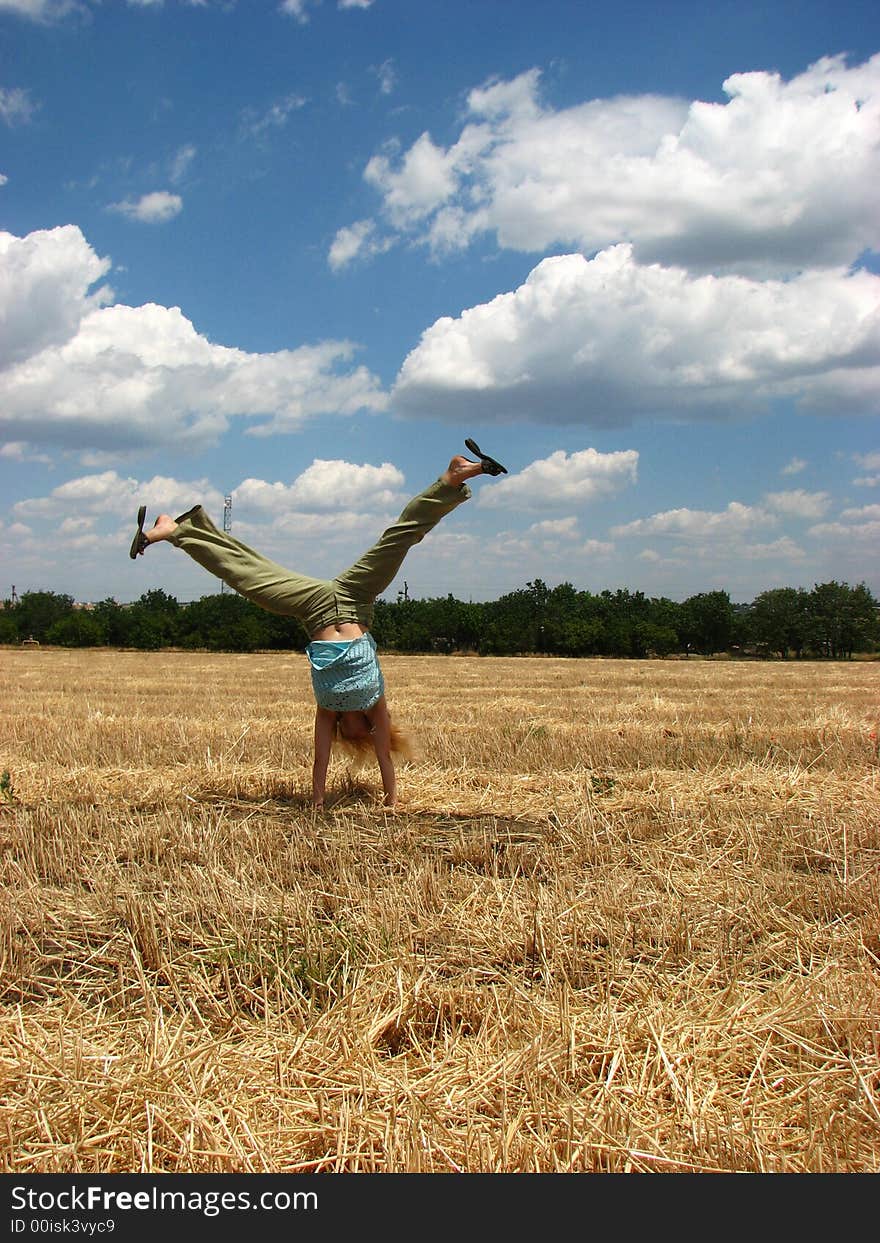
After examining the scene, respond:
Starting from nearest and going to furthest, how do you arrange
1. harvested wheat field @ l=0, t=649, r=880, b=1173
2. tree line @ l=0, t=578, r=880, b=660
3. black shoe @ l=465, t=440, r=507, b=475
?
harvested wheat field @ l=0, t=649, r=880, b=1173
black shoe @ l=465, t=440, r=507, b=475
tree line @ l=0, t=578, r=880, b=660

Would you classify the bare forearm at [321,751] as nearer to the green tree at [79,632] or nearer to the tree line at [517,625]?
the tree line at [517,625]

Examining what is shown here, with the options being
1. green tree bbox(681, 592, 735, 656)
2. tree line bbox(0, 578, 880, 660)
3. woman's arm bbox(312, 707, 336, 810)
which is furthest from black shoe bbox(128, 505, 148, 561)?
green tree bbox(681, 592, 735, 656)

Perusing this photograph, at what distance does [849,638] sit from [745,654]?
815 centimetres

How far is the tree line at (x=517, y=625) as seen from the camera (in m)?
56.3

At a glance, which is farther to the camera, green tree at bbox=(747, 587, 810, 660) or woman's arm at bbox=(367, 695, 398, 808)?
green tree at bbox=(747, 587, 810, 660)

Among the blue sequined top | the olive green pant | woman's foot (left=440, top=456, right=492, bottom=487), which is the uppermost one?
woman's foot (left=440, top=456, right=492, bottom=487)

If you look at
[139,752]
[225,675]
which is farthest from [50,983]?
[225,675]

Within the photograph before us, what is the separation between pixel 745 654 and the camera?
6544cm

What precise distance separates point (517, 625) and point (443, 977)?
5423 centimetres

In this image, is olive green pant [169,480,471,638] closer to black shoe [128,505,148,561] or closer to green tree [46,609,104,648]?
black shoe [128,505,148,561]

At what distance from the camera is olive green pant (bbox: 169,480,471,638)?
17.9ft

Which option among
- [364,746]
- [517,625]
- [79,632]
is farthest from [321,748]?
[79,632]

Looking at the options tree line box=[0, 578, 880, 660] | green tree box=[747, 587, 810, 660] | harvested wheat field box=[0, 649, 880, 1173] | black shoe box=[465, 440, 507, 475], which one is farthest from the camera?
green tree box=[747, 587, 810, 660]

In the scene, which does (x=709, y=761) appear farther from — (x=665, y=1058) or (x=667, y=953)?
(x=665, y=1058)
